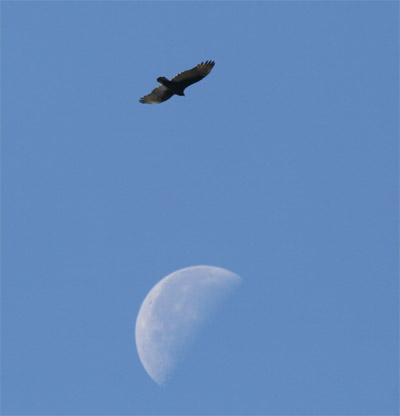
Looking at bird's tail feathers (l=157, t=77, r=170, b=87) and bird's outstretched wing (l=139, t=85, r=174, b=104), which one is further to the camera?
bird's outstretched wing (l=139, t=85, r=174, b=104)

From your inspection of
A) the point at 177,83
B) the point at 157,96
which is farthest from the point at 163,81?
the point at 157,96

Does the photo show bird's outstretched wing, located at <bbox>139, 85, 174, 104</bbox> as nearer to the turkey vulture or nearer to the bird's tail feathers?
the turkey vulture

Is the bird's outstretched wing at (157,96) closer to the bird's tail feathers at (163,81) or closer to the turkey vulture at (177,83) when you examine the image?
the turkey vulture at (177,83)

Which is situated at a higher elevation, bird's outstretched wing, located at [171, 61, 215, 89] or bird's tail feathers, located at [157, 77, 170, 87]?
bird's outstretched wing, located at [171, 61, 215, 89]

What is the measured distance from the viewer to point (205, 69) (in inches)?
1759

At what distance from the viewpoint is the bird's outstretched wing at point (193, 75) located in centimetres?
4466

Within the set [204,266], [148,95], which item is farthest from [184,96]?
[204,266]

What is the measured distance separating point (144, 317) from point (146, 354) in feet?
5.65

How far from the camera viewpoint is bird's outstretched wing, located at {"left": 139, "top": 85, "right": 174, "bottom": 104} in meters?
46.3

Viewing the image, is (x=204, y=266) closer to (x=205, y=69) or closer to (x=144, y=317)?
(x=144, y=317)

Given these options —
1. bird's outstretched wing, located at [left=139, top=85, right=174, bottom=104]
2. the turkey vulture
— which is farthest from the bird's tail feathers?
bird's outstretched wing, located at [left=139, top=85, right=174, bottom=104]

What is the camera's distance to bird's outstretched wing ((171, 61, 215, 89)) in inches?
1758

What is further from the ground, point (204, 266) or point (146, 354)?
point (204, 266)

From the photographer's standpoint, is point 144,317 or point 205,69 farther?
point 144,317
